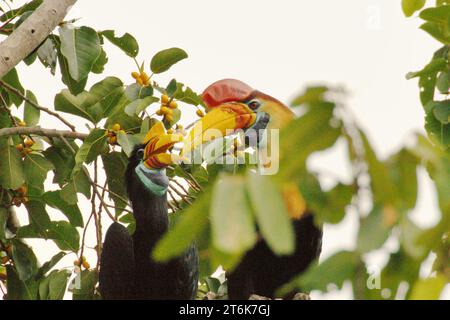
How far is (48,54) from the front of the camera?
8.84 feet

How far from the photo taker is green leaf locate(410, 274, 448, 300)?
98 cm

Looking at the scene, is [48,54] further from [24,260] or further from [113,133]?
[24,260]

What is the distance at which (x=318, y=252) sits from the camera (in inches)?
99.0

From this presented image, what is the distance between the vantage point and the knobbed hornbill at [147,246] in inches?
98.3

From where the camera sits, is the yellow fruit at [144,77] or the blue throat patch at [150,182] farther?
the yellow fruit at [144,77]

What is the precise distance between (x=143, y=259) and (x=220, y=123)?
0.49 metres

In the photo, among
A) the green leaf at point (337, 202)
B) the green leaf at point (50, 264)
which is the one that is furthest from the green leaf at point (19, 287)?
the green leaf at point (337, 202)

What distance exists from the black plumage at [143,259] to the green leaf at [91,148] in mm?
107

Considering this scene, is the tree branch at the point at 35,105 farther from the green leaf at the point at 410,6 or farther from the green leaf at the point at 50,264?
the green leaf at the point at 410,6

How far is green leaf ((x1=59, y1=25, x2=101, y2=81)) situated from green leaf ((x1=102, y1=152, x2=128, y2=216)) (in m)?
0.30

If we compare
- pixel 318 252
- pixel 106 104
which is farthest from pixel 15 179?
pixel 318 252

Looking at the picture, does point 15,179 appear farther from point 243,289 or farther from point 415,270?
point 415,270

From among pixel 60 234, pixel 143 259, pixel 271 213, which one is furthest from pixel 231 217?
pixel 60 234

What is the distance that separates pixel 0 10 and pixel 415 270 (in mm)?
2132
